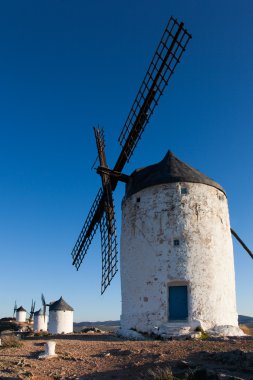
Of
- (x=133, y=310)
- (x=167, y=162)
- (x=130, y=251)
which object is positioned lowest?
(x=133, y=310)

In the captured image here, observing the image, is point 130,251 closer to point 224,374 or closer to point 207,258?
point 207,258

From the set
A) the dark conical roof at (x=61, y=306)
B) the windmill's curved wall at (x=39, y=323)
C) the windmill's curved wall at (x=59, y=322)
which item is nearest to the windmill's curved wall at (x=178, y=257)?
the windmill's curved wall at (x=59, y=322)

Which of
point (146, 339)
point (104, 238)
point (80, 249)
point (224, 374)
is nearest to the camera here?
point (224, 374)

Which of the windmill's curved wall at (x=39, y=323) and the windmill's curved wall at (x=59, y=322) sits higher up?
the windmill's curved wall at (x=59, y=322)

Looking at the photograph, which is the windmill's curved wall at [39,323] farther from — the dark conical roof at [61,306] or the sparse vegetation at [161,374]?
the sparse vegetation at [161,374]

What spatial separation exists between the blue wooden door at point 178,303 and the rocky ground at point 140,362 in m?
2.62

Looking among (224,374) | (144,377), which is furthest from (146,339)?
(224,374)

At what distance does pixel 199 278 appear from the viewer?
1460 cm

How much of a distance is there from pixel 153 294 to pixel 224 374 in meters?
7.88

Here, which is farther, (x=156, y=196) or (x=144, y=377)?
(x=156, y=196)

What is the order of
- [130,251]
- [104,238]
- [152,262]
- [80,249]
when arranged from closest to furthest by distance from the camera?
[152,262], [130,251], [104,238], [80,249]

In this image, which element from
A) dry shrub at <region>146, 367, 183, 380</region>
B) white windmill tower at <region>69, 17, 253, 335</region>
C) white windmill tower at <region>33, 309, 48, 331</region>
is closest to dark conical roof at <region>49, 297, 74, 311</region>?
white windmill tower at <region>33, 309, 48, 331</region>

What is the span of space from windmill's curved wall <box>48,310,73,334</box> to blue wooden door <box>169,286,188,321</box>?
18.0m

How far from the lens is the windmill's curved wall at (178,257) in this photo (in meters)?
14.5
